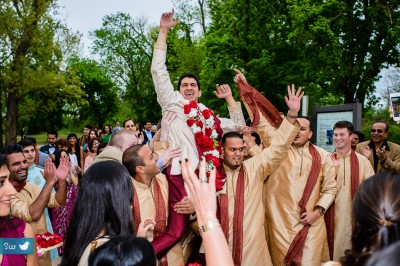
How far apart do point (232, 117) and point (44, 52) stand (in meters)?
18.9

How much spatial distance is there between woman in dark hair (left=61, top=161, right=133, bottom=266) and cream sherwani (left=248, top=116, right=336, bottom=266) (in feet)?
10.0

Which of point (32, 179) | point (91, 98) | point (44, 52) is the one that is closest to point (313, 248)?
point (32, 179)

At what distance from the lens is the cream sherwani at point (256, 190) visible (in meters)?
5.06

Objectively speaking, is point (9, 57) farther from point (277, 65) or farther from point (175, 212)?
point (175, 212)

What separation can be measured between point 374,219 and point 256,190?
3.27 meters

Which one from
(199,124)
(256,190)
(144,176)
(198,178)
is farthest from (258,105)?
(198,178)

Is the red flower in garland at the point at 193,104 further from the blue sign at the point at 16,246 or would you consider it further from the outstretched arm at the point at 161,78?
the blue sign at the point at 16,246

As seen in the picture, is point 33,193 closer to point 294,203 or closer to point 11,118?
point 294,203

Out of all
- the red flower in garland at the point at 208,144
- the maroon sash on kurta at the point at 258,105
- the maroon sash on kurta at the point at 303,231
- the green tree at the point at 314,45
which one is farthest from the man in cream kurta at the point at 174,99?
the green tree at the point at 314,45

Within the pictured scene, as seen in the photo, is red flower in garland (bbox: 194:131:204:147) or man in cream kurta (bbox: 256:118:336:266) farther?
red flower in garland (bbox: 194:131:204:147)

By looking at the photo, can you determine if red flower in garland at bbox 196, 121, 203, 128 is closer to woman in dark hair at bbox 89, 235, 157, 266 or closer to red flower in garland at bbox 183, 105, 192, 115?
red flower in garland at bbox 183, 105, 192, 115

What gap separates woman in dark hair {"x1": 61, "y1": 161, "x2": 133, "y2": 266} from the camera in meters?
2.77

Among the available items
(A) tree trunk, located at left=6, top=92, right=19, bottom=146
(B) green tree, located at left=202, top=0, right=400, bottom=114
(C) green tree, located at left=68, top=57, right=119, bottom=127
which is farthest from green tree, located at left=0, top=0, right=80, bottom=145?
(C) green tree, located at left=68, top=57, right=119, bottom=127

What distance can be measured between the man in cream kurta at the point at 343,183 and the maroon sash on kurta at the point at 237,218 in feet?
4.99
